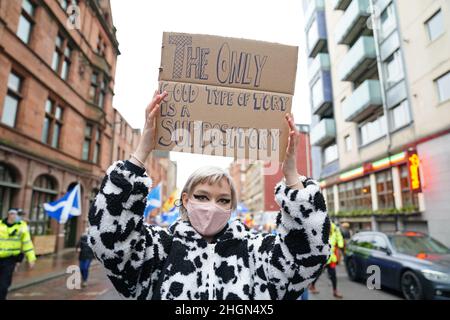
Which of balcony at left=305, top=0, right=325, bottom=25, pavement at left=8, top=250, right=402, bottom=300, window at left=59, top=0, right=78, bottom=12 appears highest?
balcony at left=305, top=0, right=325, bottom=25

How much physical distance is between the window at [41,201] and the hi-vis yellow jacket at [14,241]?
9250 mm

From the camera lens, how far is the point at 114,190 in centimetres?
148

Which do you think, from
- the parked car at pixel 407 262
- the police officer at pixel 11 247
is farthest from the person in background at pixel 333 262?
the police officer at pixel 11 247

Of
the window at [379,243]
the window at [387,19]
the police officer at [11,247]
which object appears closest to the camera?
the police officer at [11,247]

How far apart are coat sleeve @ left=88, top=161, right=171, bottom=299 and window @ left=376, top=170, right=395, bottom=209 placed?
16.4 meters

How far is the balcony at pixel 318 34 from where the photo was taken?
22.4 metres

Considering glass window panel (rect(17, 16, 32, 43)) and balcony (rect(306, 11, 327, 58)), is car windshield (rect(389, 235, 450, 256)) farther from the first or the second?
balcony (rect(306, 11, 327, 58))

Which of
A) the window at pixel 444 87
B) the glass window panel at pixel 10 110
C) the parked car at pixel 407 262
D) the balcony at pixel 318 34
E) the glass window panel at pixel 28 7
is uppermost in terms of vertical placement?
the balcony at pixel 318 34

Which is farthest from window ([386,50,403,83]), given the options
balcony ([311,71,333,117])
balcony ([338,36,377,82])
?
balcony ([311,71,333,117])

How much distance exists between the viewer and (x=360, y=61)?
52.7 ft

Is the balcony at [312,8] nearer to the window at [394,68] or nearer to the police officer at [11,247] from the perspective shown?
the window at [394,68]

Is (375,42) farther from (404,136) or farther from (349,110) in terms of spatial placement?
(404,136)

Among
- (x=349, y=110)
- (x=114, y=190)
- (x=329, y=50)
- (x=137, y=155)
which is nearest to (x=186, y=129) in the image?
(x=137, y=155)

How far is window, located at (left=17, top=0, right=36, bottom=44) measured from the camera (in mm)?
13266
